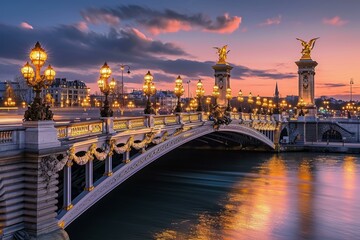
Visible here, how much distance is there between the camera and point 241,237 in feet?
66.1

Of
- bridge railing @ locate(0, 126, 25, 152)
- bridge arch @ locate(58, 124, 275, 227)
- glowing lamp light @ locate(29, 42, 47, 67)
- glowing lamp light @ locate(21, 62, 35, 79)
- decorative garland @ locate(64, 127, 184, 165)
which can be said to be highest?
glowing lamp light @ locate(29, 42, 47, 67)

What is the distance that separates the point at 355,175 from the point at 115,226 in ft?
88.6

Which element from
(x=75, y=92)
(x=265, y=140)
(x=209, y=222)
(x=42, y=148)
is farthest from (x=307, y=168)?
(x=75, y=92)

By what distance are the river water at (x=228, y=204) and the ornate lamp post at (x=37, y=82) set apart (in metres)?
7.24

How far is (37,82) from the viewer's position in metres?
14.3

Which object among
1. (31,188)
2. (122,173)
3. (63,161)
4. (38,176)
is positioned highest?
(63,161)

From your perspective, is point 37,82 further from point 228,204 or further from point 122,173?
point 228,204

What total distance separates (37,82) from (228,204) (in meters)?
16.6

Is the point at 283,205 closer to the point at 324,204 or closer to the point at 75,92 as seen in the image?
the point at 324,204

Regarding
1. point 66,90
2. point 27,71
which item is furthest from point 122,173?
point 66,90

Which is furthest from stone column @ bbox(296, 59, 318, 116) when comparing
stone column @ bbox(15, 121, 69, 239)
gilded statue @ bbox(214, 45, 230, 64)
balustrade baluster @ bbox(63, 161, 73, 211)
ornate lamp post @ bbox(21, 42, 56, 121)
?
stone column @ bbox(15, 121, 69, 239)

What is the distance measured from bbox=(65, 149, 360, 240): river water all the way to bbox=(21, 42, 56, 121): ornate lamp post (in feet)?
23.8

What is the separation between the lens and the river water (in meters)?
20.8

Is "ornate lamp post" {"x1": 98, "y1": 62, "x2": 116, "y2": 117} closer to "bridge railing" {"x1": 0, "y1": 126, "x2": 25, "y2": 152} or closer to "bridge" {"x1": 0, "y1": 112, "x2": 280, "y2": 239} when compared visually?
Result: "bridge" {"x1": 0, "y1": 112, "x2": 280, "y2": 239}
